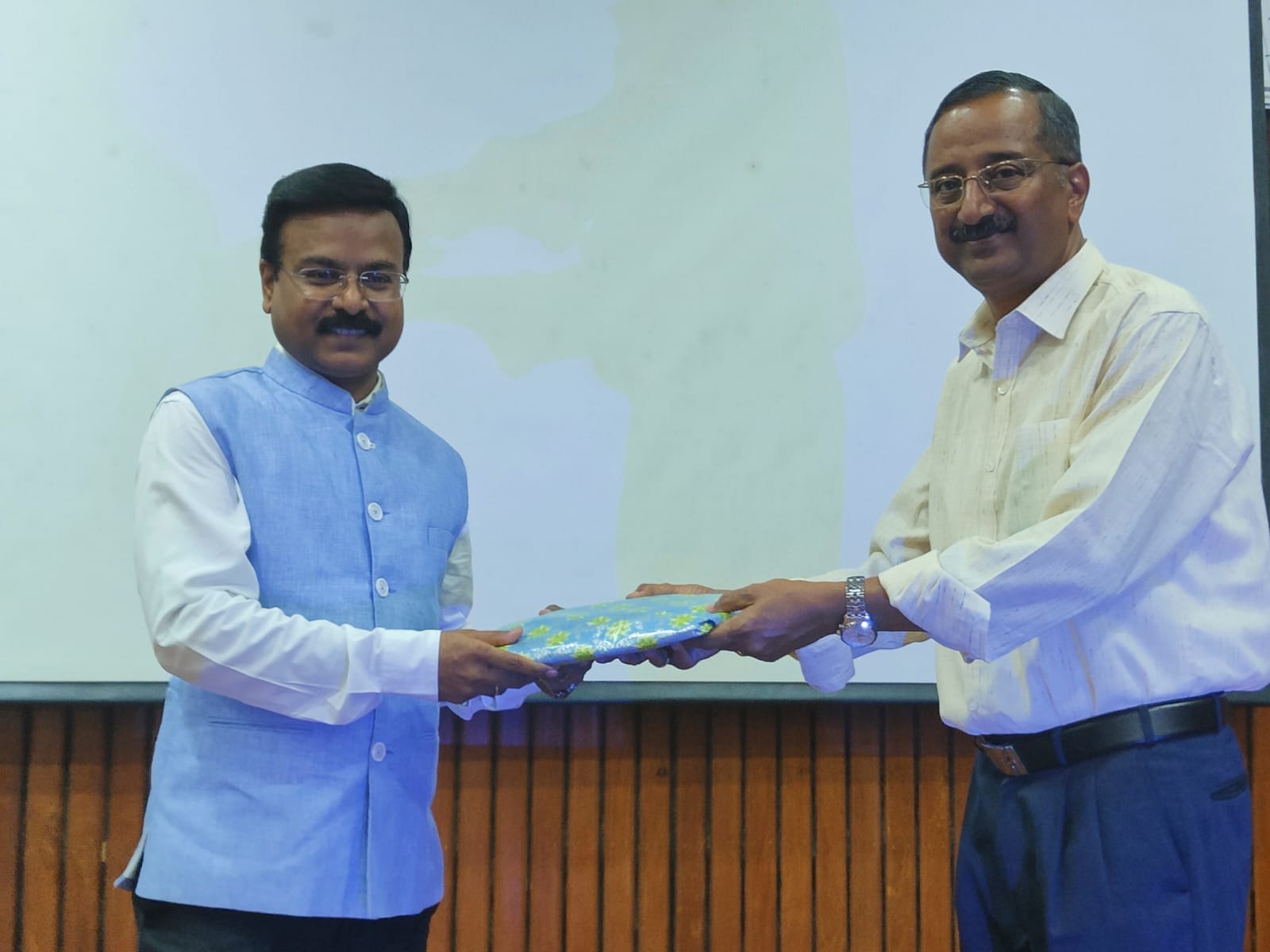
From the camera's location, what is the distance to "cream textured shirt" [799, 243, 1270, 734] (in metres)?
1.60

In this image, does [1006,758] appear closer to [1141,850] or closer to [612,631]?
[1141,850]

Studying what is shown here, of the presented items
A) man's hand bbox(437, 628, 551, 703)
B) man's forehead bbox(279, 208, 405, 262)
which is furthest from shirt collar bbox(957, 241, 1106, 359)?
man's forehead bbox(279, 208, 405, 262)

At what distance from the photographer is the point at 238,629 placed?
1.61 meters

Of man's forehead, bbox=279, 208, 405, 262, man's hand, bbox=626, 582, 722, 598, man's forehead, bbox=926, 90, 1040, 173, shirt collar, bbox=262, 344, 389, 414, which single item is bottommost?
man's hand, bbox=626, 582, 722, 598

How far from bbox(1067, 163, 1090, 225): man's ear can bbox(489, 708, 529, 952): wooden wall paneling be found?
1.70 m

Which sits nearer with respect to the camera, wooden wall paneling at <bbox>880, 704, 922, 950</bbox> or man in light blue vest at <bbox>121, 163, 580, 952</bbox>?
man in light blue vest at <bbox>121, 163, 580, 952</bbox>

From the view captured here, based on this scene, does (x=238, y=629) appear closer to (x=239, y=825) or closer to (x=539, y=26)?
(x=239, y=825)

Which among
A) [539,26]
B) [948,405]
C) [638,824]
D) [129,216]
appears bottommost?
[638,824]

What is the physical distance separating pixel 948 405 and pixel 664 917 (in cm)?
154

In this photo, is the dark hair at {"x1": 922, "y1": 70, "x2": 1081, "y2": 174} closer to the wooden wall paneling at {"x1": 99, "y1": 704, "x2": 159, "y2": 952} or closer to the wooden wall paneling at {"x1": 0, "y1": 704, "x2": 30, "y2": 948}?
the wooden wall paneling at {"x1": 99, "y1": 704, "x2": 159, "y2": 952}

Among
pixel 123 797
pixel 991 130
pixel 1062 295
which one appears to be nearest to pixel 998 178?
pixel 991 130

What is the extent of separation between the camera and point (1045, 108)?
1.88 meters

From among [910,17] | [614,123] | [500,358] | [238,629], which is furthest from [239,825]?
[910,17]

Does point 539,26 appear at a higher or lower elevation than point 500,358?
higher
